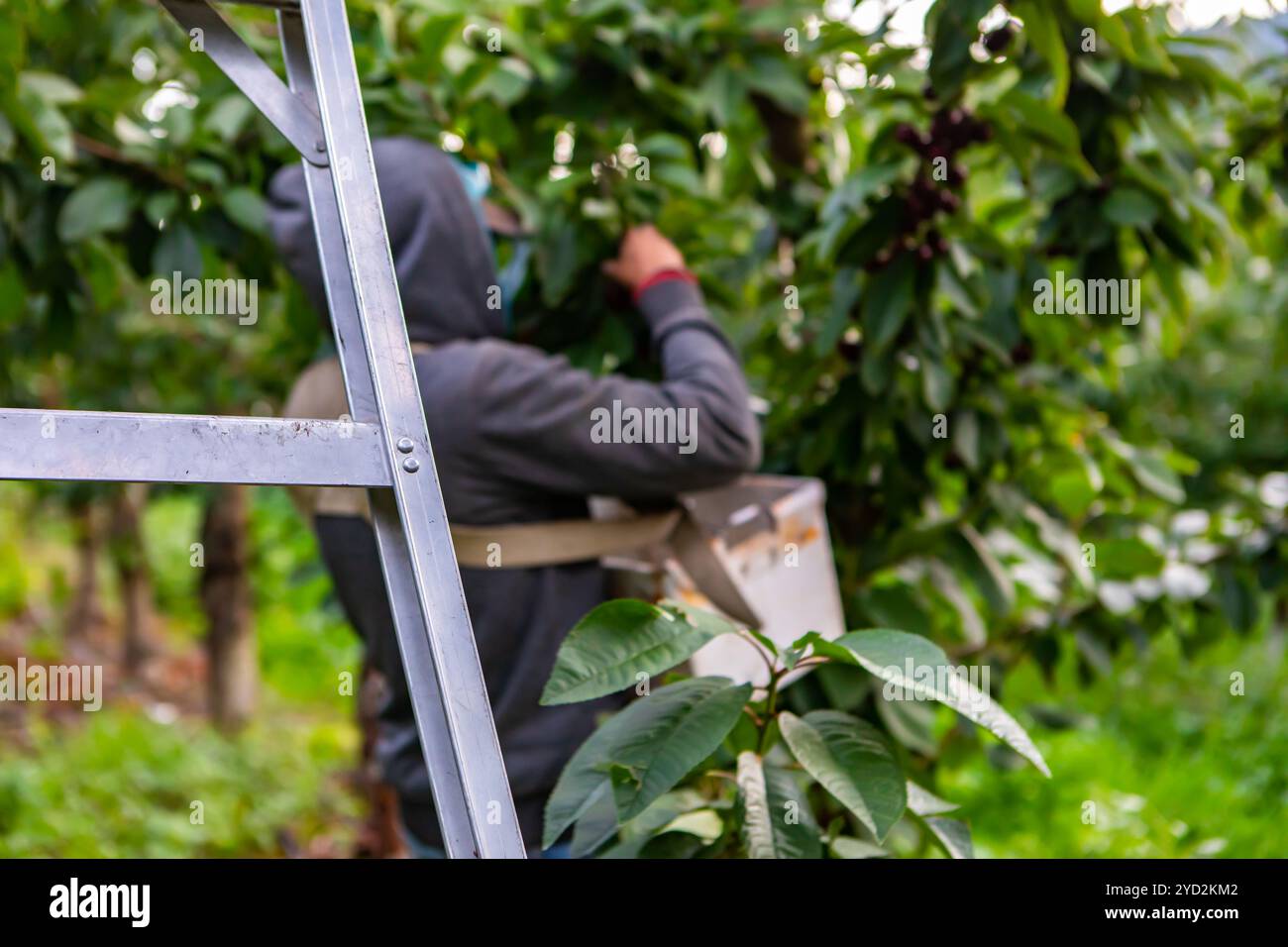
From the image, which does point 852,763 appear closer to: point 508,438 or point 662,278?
point 508,438

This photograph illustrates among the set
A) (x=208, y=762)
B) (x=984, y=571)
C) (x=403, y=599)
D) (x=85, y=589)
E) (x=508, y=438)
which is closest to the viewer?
(x=403, y=599)

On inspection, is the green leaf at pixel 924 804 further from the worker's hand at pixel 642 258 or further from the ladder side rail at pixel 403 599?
the worker's hand at pixel 642 258

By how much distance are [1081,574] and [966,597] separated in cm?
21

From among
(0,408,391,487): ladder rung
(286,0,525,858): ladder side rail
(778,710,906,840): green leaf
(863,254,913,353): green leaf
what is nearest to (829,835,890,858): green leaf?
(778,710,906,840): green leaf

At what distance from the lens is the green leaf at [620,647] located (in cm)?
120

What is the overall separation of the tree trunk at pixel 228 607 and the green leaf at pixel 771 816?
464cm

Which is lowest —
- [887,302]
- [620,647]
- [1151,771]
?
[1151,771]

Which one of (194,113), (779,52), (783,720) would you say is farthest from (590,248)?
(783,720)

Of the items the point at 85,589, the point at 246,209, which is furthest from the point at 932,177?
the point at 85,589

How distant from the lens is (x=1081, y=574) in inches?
88.8

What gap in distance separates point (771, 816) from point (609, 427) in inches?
24.4

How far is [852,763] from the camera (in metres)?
1.24

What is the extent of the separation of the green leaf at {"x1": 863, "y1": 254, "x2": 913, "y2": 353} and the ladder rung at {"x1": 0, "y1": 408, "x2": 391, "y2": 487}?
1.17 meters

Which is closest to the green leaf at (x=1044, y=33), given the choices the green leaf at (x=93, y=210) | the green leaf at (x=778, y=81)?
the green leaf at (x=778, y=81)
